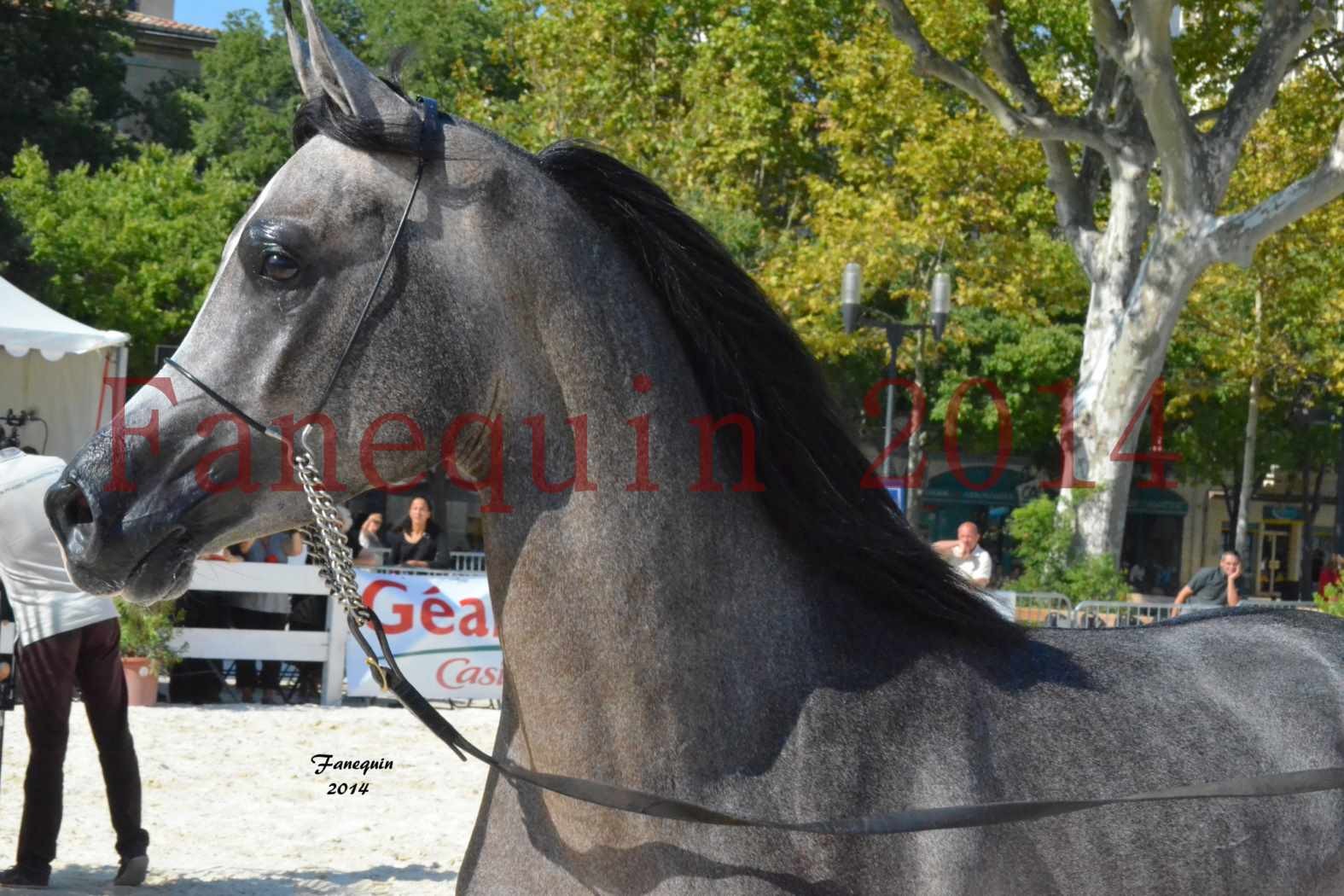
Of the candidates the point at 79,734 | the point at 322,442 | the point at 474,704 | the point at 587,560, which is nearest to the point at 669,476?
A: the point at 587,560

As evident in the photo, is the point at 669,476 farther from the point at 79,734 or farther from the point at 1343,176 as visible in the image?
the point at 1343,176

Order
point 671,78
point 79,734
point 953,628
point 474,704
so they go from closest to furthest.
A: point 953,628
point 79,734
point 474,704
point 671,78

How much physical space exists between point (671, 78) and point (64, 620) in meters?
21.4

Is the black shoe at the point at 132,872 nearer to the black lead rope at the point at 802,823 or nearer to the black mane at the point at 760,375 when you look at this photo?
the black lead rope at the point at 802,823

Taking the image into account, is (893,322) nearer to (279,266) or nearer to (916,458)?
(916,458)

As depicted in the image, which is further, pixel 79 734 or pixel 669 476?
pixel 79 734

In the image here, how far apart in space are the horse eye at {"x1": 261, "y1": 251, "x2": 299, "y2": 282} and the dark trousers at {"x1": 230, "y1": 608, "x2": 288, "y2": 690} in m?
10.1

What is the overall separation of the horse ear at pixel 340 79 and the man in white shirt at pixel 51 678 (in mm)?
4405

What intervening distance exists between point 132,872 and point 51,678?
2.98ft

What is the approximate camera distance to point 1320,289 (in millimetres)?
22781

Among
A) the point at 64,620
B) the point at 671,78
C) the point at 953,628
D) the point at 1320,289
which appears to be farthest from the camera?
the point at 671,78

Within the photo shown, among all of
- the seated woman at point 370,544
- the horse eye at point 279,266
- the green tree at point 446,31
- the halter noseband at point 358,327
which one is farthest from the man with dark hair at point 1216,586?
the green tree at point 446,31

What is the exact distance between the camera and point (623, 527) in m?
2.16

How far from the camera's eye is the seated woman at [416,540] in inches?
492
